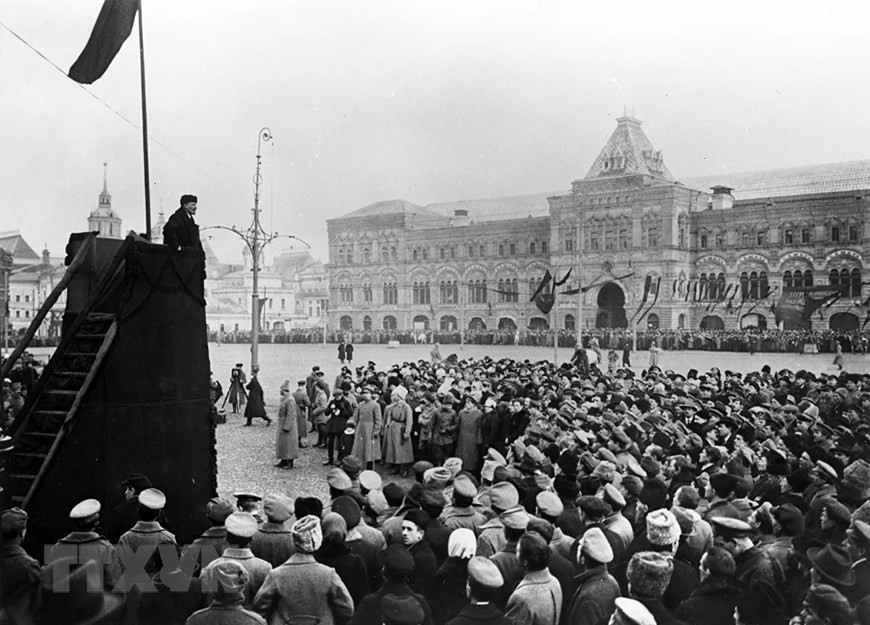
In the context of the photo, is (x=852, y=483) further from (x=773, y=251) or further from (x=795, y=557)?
(x=773, y=251)

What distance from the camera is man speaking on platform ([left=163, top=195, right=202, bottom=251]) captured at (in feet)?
21.2

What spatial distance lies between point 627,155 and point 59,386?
55.1 m

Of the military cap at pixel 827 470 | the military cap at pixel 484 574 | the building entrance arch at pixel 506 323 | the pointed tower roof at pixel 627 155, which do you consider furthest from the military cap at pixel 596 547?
the building entrance arch at pixel 506 323

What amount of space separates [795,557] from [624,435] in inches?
152

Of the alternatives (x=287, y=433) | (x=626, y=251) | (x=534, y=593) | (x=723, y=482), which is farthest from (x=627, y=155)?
(x=534, y=593)

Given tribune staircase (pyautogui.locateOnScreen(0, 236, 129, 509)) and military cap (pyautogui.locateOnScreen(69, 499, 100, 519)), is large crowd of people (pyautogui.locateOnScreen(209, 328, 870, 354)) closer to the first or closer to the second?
tribune staircase (pyautogui.locateOnScreen(0, 236, 129, 509))

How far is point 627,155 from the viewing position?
57031 millimetres

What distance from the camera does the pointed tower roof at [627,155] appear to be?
56.6 meters

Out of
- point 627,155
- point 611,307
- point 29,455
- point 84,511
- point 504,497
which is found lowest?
point 504,497

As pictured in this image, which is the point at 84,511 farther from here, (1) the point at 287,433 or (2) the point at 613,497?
(1) the point at 287,433

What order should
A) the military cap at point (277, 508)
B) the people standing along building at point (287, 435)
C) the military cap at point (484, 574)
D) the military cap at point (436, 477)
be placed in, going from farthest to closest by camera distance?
the people standing along building at point (287, 435)
the military cap at point (436, 477)
the military cap at point (277, 508)
the military cap at point (484, 574)

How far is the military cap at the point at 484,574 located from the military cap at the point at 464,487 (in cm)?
172

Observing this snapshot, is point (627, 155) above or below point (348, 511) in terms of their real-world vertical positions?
above

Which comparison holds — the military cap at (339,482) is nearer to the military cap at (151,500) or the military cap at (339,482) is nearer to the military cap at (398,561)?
the military cap at (151,500)
